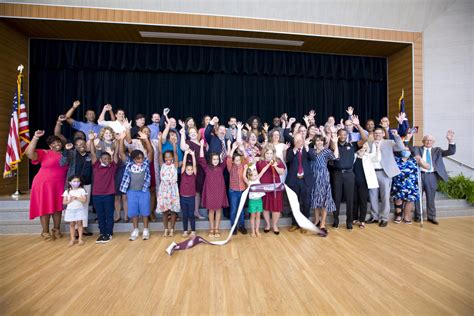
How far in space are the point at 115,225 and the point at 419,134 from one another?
7.85 meters

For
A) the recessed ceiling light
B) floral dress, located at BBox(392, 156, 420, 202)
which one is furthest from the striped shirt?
the recessed ceiling light

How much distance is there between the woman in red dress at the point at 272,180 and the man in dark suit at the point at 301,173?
0.73 ft

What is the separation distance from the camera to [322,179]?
404 cm

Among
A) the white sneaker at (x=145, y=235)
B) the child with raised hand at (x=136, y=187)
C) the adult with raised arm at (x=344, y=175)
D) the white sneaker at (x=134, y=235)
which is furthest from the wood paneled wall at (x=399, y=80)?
the white sneaker at (x=134, y=235)

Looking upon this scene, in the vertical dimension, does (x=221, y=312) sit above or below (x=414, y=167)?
below

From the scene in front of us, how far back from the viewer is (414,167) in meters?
4.61

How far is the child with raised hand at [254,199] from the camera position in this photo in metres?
3.85

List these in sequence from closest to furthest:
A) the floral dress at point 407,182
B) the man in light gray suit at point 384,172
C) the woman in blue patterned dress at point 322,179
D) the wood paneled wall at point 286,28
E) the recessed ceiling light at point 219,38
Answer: the woman in blue patterned dress at point 322,179 → the man in light gray suit at point 384,172 → the floral dress at point 407,182 → the wood paneled wall at point 286,28 → the recessed ceiling light at point 219,38

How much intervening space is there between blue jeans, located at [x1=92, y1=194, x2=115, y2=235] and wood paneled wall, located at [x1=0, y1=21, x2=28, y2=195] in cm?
367

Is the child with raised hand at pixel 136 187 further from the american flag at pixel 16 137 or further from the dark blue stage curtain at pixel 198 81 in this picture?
the dark blue stage curtain at pixel 198 81

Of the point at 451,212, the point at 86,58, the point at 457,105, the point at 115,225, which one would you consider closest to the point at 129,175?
the point at 115,225

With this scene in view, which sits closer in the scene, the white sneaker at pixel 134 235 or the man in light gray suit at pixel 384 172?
the white sneaker at pixel 134 235

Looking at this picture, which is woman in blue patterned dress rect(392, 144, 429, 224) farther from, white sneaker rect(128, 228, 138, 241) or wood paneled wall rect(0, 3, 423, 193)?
white sneaker rect(128, 228, 138, 241)

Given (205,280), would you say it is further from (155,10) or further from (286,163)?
(155,10)
